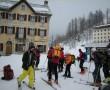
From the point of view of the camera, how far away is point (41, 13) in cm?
4828

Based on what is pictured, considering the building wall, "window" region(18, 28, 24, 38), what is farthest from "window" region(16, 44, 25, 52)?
the building wall

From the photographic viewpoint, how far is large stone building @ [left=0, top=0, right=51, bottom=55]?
4597 centimetres

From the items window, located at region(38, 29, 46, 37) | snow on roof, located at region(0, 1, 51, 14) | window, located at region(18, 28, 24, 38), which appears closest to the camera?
snow on roof, located at region(0, 1, 51, 14)

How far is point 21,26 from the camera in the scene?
47.2m

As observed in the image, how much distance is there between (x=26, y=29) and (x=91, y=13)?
344 ft

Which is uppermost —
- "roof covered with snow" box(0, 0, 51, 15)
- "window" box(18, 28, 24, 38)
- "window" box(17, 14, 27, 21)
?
"roof covered with snow" box(0, 0, 51, 15)

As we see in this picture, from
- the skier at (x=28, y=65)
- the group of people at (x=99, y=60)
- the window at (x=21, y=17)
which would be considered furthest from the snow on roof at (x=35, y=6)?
the skier at (x=28, y=65)

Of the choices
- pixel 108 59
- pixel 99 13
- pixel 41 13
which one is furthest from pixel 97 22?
pixel 108 59

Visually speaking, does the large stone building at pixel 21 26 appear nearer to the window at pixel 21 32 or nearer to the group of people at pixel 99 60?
the window at pixel 21 32

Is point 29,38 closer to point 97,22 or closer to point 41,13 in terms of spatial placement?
point 41,13

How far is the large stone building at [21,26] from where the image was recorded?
151ft

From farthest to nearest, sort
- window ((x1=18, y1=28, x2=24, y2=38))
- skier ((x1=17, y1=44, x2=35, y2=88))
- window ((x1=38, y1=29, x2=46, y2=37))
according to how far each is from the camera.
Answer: window ((x1=38, y1=29, x2=46, y2=37)), window ((x1=18, y1=28, x2=24, y2=38)), skier ((x1=17, y1=44, x2=35, y2=88))

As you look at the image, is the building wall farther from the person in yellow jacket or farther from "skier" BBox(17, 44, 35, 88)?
"skier" BBox(17, 44, 35, 88)

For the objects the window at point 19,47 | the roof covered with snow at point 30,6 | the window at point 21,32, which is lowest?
the window at point 19,47
